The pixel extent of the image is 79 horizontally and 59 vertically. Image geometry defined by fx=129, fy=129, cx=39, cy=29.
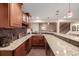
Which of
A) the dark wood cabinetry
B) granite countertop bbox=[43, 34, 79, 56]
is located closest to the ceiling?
the dark wood cabinetry

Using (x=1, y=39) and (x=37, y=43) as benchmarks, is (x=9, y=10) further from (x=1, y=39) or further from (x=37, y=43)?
(x=37, y=43)

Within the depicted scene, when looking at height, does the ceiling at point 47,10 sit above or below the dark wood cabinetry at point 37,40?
above

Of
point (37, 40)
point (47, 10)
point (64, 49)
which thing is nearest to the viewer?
point (64, 49)

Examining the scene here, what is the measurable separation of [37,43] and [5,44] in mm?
4585

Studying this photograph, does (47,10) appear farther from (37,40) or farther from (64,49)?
(64,49)

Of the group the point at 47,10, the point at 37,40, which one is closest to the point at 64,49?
the point at 37,40

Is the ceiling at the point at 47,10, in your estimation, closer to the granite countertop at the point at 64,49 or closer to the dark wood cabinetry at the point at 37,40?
the dark wood cabinetry at the point at 37,40

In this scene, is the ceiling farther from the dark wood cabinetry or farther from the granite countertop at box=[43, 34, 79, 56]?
the granite countertop at box=[43, 34, 79, 56]

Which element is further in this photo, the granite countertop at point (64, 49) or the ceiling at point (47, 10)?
the ceiling at point (47, 10)

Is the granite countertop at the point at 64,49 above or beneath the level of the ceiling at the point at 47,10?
beneath

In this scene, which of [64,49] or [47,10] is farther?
[47,10]

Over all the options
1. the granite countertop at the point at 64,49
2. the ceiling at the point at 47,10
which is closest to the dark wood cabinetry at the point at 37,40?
the ceiling at the point at 47,10

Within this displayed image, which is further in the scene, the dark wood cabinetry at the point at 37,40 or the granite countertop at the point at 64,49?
the dark wood cabinetry at the point at 37,40

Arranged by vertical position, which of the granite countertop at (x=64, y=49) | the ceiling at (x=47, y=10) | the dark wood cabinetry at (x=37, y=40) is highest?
the ceiling at (x=47, y=10)
